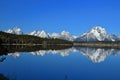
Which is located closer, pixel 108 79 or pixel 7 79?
pixel 7 79

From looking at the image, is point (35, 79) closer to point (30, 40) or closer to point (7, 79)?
point (7, 79)

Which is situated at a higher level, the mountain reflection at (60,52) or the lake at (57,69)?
the mountain reflection at (60,52)

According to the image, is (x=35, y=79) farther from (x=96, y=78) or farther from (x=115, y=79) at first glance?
(x=115, y=79)

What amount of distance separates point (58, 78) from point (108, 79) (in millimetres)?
5259

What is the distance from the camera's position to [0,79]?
25.7m

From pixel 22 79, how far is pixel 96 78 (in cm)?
787

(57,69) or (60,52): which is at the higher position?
(60,52)

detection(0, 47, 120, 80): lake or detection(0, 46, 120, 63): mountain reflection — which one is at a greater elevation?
detection(0, 46, 120, 63): mountain reflection

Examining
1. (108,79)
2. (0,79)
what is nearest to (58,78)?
(108,79)

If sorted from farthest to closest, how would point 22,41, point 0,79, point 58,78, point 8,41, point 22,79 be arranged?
point 22,41 → point 8,41 → point 58,78 → point 22,79 → point 0,79

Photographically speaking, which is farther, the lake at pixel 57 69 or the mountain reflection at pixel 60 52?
the mountain reflection at pixel 60 52

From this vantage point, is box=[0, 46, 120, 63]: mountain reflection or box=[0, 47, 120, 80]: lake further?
box=[0, 46, 120, 63]: mountain reflection

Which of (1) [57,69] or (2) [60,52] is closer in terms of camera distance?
(1) [57,69]

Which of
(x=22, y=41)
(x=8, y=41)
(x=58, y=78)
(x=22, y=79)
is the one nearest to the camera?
(x=22, y=79)
